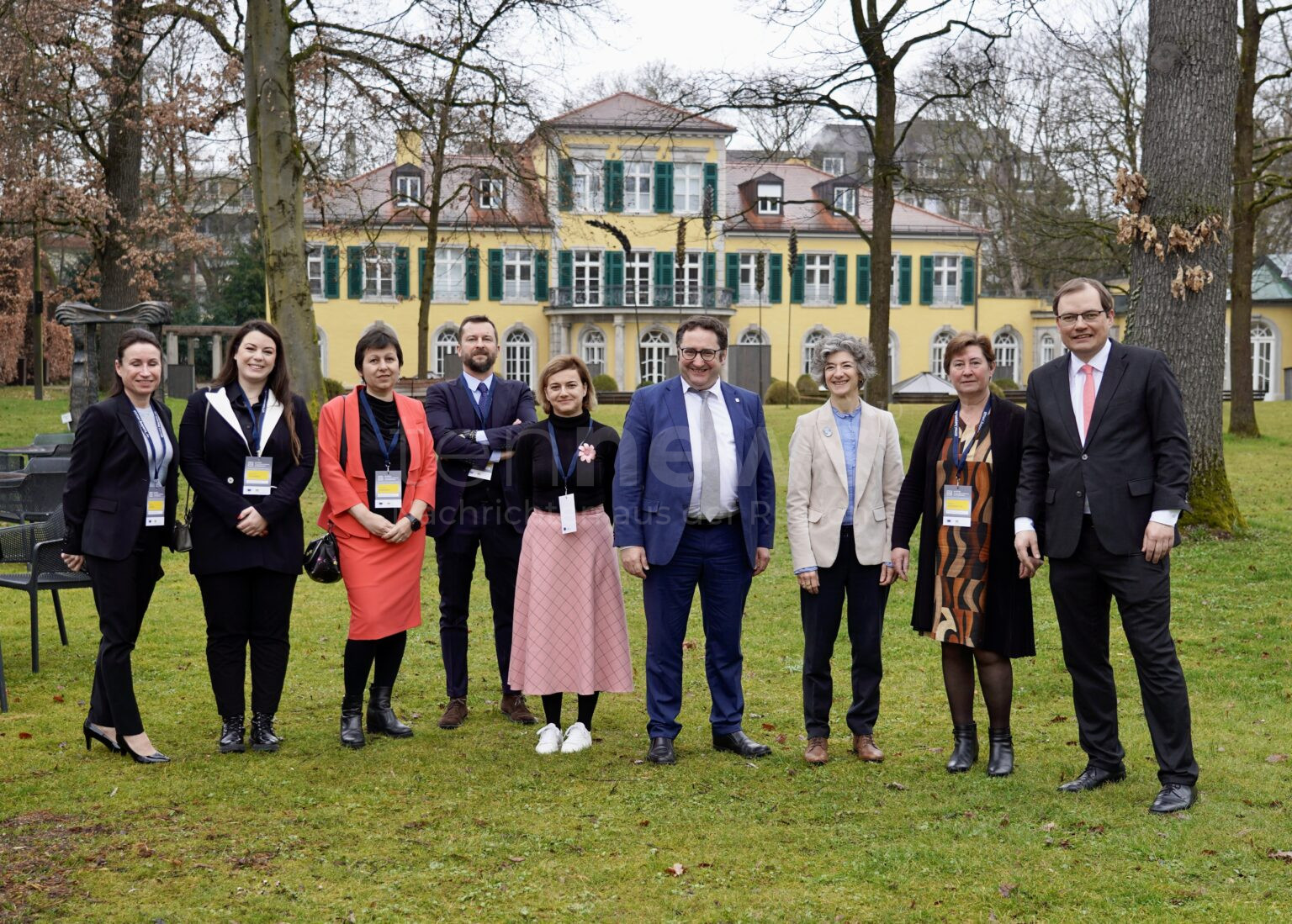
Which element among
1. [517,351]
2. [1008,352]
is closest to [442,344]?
[517,351]

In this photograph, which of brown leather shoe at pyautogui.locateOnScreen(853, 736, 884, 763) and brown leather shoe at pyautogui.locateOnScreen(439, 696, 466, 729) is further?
brown leather shoe at pyautogui.locateOnScreen(439, 696, 466, 729)

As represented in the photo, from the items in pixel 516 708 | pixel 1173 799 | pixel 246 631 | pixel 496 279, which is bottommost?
pixel 516 708

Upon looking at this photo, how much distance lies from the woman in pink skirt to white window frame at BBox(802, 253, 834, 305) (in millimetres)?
43828

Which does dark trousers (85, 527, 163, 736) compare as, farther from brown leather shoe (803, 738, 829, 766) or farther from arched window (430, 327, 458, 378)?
arched window (430, 327, 458, 378)

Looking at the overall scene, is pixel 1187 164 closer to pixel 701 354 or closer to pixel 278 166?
pixel 701 354

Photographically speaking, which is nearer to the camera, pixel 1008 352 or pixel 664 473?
pixel 664 473

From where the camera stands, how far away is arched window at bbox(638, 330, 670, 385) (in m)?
48.6

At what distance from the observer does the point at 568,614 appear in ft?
19.9

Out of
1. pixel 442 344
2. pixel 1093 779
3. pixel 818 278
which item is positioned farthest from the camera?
pixel 818 278

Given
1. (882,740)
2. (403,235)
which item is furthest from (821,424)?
(403,235)

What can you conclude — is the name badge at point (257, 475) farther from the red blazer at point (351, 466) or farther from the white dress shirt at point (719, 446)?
the white dress shirt at point (719, 446)

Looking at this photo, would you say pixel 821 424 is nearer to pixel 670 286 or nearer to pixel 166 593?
pixel 166 593

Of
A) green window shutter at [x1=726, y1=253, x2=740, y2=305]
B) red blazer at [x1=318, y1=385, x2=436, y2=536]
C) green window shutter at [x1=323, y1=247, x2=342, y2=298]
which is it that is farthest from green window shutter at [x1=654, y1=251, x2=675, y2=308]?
red blazer at [x1=318, y1=385, x2=436, y2=536]

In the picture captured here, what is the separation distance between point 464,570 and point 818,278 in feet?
144
